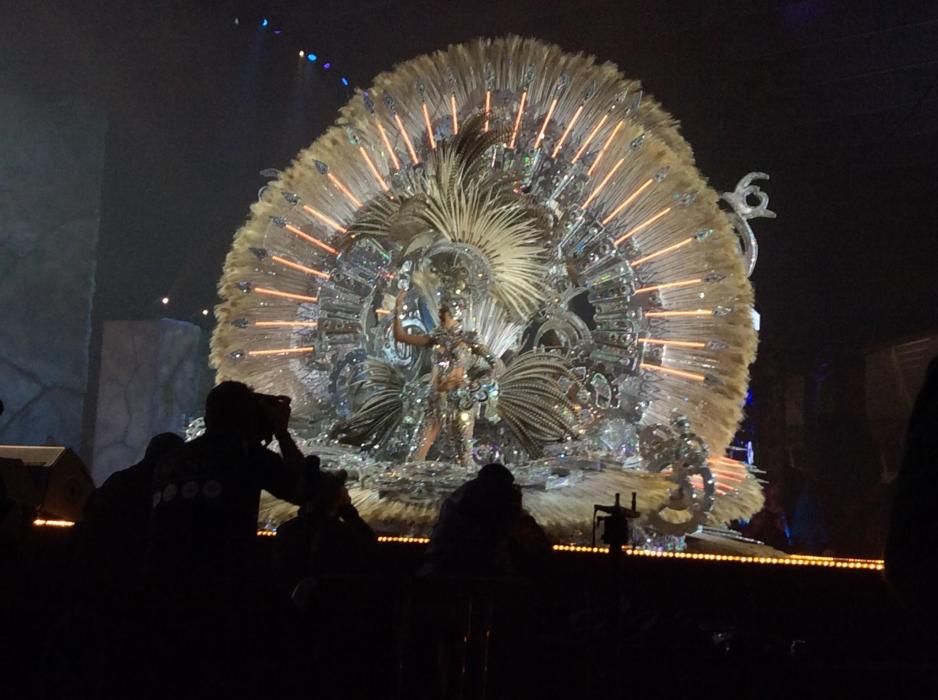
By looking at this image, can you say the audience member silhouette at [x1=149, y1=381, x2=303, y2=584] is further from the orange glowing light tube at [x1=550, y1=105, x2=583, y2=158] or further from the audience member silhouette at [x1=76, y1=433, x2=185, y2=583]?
the orange glowing light tube at [x1=550, y1=105, x2=583, y2=158]

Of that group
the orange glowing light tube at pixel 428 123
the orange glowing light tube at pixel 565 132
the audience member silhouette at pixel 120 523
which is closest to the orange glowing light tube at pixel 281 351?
the orange glowing light tube at pixel 428 123

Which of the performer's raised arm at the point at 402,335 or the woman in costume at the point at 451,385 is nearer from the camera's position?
the woman in costume at the point at 451,385

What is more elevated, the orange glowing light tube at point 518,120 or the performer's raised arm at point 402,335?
the orange glowing light tube at point 518,120

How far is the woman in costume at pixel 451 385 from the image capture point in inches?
191

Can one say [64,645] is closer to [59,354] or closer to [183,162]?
[59,354]

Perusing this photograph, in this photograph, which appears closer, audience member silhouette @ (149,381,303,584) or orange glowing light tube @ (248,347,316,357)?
audience member silhouette @ (149,381,303,584)

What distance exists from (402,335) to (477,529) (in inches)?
89.0

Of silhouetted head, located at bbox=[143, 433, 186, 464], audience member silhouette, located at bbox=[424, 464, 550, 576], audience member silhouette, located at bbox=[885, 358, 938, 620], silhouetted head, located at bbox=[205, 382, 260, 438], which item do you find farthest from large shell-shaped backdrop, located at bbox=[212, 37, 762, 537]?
audience member silhouette, located at bbox=[885, 358, 938, 620]

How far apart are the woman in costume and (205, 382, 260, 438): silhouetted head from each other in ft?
8.50

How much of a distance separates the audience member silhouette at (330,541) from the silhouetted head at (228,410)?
48 cm

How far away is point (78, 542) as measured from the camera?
2.47 m

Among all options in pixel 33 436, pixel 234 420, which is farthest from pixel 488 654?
pixel 33 436

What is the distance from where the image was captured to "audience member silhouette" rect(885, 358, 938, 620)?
841mm

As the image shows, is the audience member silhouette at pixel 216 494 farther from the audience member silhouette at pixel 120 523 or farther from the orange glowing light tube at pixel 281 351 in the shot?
the orange glowing light tube at pixel 281 351
